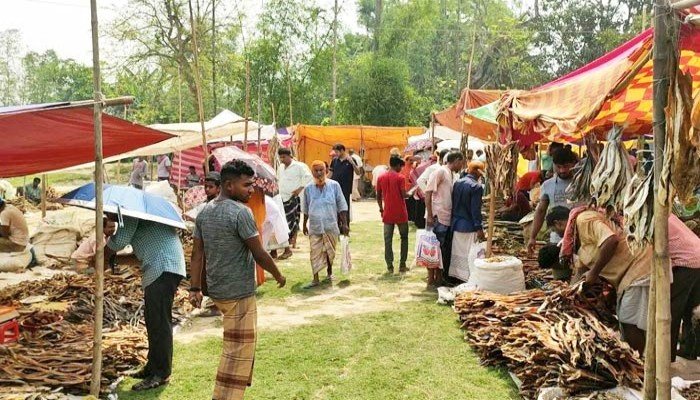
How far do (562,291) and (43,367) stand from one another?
4.51 m

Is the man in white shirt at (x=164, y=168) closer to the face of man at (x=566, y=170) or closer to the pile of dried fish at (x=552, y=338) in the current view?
the pile of dried fish at (x=552, y=338)

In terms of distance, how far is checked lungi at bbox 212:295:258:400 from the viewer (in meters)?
3.97

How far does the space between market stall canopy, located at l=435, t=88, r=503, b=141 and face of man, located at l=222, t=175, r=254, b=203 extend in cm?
572

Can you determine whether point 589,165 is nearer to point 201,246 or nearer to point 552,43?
point 201,246

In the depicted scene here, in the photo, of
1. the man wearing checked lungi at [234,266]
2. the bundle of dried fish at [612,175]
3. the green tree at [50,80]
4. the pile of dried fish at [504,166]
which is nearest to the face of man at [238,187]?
the man wearing checked lungi at [234,266]

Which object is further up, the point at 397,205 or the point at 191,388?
the point at 397,205

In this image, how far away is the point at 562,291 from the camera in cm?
544

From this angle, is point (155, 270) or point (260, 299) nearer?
point (155, 270)

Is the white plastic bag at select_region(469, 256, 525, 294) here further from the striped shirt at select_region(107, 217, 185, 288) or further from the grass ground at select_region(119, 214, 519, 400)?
the striped shirt at select_region(107, 217, 185, 288)

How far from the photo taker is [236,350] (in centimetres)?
397

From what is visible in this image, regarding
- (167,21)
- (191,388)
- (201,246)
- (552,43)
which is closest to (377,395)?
(191,388)

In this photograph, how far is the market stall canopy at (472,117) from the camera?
31.1 ft

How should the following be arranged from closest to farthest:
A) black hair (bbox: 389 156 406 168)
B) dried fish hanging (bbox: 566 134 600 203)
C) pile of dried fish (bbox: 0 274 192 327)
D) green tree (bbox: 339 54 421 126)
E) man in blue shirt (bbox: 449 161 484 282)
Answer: dried fish hanging (bbox: 566 134 600 203) → pile of dried fish (bbox: 0 274 192 327) → man in blue shirt (bbox: 449 161 484 282) → black hair (bbox: 389 156 406 168) → green tree (bbox: 339 54 421 126)

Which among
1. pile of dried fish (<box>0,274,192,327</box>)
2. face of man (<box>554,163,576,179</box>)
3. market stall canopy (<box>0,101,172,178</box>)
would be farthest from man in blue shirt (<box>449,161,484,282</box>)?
market stall canopy (<box>0,101,172,178</box>)
